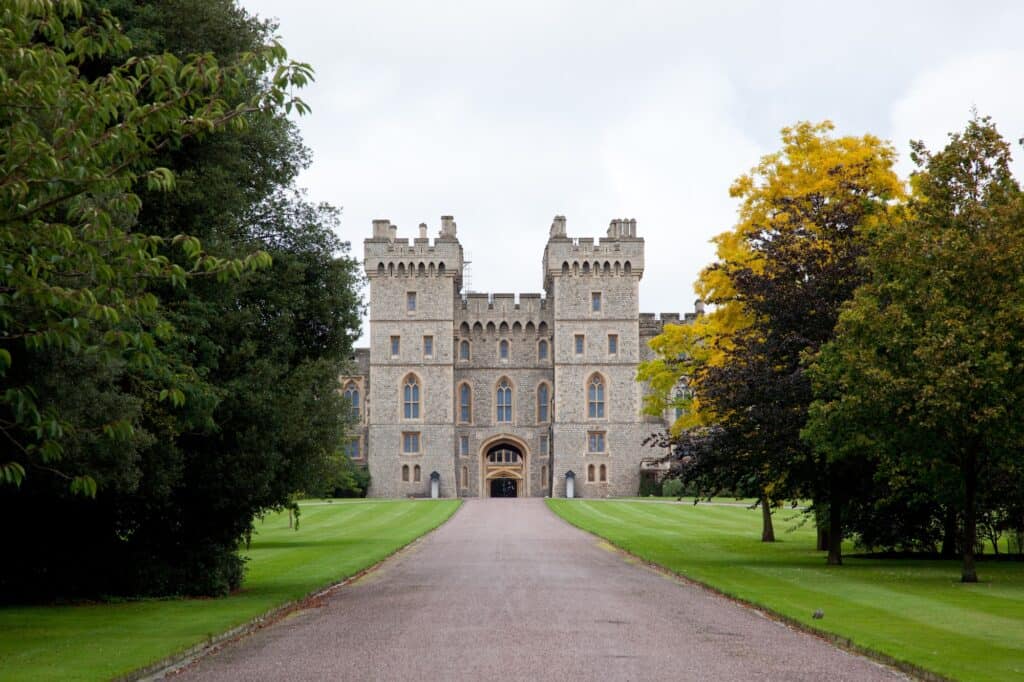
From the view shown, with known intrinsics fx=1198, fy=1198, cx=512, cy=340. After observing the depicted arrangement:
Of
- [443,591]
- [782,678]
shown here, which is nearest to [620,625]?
[782,678]

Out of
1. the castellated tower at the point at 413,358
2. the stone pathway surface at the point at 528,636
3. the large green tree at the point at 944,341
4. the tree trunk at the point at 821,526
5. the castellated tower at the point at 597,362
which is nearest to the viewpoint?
the stone pathway surface at the point at 528,636

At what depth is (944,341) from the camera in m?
20.2

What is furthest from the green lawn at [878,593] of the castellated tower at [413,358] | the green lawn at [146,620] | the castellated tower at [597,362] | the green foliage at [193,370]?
the castellated tower at [413,358]

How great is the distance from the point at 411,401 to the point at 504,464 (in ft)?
24.7

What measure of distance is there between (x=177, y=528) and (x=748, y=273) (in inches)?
518

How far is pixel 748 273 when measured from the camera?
2630 cm

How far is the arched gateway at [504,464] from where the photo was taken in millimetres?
76188

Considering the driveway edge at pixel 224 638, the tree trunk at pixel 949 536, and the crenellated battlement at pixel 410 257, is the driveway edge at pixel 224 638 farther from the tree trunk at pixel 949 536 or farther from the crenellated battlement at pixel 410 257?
the crenellated battlement at pixel 410 257

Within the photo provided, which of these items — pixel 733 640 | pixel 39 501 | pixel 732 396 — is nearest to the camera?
pixel 733 640

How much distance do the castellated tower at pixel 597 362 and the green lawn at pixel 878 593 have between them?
111 ft

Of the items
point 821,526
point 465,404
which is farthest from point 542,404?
point 821,526

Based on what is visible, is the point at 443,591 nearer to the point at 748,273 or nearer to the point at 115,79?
the point at 748,273

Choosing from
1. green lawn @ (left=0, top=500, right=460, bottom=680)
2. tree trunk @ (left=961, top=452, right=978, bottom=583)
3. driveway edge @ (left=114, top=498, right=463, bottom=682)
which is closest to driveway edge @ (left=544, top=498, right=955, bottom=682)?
tree trunk @ (left=961, top=452, right=978, bottom=583)

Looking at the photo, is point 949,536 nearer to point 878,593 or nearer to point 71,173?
point 878,593
